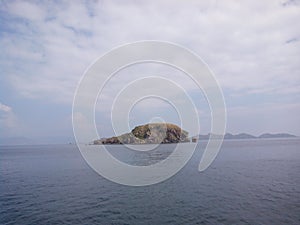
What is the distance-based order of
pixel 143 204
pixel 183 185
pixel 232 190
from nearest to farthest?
pixel 143 204 < pixel 232 190 < pixel 183 185

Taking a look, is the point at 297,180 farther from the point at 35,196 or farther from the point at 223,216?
the point at 35,196

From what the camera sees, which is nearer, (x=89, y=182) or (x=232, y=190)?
(x=232, y=190)

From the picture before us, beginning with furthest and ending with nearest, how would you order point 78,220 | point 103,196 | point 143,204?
point 103,196 → point 143,204 → point 78,220

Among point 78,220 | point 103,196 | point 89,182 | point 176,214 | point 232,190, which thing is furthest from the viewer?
point 89,182

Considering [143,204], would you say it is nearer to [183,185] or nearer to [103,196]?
[103,196]

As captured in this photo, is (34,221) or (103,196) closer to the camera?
(34,221)

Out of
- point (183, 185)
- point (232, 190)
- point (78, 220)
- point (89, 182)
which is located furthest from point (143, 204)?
point (89, 182)

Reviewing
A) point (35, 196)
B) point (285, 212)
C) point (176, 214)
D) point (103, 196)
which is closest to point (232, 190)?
point (285, 212)

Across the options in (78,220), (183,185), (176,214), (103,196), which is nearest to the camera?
(78,220)
